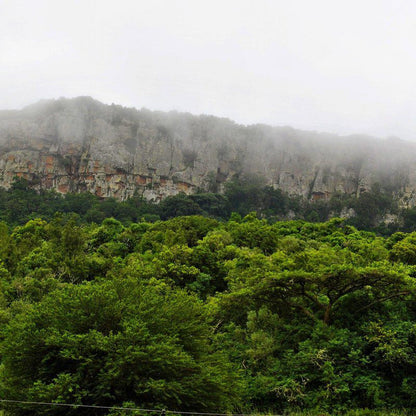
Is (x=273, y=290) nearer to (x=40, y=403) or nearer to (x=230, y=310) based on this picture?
(x=230, y=310)

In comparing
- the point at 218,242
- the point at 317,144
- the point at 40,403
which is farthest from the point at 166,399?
the point at 317,144

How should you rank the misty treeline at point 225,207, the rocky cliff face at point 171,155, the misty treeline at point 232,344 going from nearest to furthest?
the misty treeline at point 232,344, the misty treeline at point 225,207, the rocky cliff face at point 171,155

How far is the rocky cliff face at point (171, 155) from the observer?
75.4m

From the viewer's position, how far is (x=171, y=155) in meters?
82.5

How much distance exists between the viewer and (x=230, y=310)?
1839 cm

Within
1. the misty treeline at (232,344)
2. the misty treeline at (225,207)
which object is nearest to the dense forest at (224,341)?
the misty treeline at (232,344)

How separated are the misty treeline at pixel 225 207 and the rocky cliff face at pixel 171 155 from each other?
3740mm

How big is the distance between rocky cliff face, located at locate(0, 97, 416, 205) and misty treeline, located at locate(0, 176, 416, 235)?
12.3 feet

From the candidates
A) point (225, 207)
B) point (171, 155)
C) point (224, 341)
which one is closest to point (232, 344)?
point (224, 341)

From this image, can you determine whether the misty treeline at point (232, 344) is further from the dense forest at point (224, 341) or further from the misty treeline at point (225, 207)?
the misty treeline at point (225, 207)

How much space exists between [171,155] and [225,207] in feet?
65.1

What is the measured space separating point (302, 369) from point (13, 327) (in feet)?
29.9

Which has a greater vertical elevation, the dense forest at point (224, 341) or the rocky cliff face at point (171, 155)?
the rocky cliff face at point (171, 155)

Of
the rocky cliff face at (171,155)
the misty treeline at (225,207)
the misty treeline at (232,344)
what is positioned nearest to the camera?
the misty treeline at (232,344)
